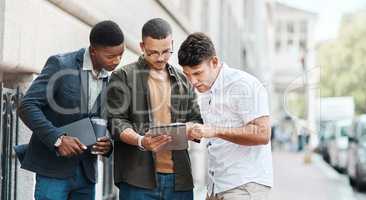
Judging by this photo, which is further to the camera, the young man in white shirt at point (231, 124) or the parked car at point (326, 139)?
the parked car at point (326, 139)

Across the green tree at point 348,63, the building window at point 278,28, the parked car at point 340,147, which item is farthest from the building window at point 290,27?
the parked car at point 340,147

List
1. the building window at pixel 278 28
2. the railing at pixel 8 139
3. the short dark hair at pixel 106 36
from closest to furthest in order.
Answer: the short dark hair at pixel 106 36
the railing at pixel 8 139
the building window at pixel 278 28

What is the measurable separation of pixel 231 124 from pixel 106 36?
92 cm

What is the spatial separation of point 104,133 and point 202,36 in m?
0.84

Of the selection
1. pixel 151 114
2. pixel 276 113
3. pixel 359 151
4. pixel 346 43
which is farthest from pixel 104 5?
pixel 276 113

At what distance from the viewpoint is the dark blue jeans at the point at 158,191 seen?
439 cm

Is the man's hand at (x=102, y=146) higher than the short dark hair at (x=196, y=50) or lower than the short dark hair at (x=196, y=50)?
lower

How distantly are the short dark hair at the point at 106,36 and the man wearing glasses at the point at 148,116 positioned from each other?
0.77 ft

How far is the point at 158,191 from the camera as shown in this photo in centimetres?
441

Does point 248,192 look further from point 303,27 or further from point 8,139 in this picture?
point 303,27

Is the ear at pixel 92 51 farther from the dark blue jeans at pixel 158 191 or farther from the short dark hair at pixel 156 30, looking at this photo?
the dark blue jeans at pixel 158 191

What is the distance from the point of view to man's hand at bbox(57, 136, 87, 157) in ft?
13.2

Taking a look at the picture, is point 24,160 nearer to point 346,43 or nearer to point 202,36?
point 202,36

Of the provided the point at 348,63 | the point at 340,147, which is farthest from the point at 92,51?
the point at 348,63
